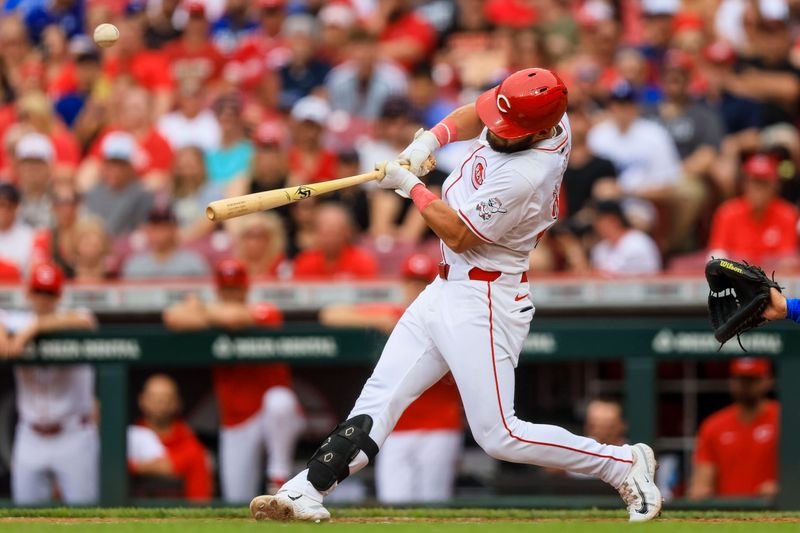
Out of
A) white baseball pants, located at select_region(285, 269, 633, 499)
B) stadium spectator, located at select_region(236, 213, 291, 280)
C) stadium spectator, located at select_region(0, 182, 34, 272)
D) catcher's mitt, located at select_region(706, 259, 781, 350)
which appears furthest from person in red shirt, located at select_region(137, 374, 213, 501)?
catcher's mitt, located at select_region(706, 259, 781, 350)

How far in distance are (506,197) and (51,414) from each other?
369 centimetres

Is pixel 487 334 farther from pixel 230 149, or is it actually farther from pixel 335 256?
pixel 230 149

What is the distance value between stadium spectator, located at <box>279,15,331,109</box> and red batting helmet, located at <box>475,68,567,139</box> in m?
5.90

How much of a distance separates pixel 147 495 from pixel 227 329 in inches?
43.7

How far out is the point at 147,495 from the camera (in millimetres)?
7754

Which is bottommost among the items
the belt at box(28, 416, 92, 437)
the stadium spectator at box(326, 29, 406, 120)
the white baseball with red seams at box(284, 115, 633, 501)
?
the belt at box(28, 416, 92, 437)

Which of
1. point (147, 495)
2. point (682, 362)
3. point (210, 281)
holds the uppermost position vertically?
point (210, 281)

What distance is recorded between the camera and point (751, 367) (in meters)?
7.43

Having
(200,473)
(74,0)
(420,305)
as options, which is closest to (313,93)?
(74,0)

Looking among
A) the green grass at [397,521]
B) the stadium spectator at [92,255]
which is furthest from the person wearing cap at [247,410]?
the green grass at [397,521]

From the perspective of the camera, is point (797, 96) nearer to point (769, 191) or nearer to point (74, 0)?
point (769, 191)

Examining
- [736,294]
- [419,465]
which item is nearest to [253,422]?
[419,465]

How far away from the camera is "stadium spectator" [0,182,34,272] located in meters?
8.96

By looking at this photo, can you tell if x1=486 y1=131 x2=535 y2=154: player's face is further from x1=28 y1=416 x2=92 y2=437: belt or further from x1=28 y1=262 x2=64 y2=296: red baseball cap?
x1=28 y1=416 x2=92 y2=437: belt
